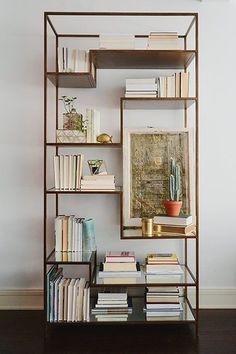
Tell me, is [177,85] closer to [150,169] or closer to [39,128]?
[150,169]

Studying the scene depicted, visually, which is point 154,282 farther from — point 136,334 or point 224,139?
point 224,139

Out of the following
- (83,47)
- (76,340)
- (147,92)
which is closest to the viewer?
(76,340)

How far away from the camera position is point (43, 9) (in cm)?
307

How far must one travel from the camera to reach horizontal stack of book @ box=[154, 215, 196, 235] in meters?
2.64

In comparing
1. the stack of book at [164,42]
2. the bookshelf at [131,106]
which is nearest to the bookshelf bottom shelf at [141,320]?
the bookshelf at [131,106]

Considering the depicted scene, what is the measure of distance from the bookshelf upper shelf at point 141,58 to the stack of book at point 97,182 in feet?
2.73

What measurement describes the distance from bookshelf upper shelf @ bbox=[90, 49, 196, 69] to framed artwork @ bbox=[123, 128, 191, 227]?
0.49 meters

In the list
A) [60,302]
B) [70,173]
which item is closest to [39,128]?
[70,173]

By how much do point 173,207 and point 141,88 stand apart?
0.86 meters

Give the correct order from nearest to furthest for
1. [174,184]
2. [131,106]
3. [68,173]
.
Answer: [68,173], [174,184], [131,106]

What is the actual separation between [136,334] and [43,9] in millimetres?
2527

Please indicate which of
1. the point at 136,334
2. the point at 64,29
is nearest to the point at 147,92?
the point at 64,29

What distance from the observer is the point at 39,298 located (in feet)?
10.1

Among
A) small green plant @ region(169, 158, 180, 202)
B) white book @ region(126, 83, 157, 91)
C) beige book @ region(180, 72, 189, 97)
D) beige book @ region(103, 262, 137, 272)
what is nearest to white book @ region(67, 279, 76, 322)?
beige book @ region(103, 262, 137, 272)
